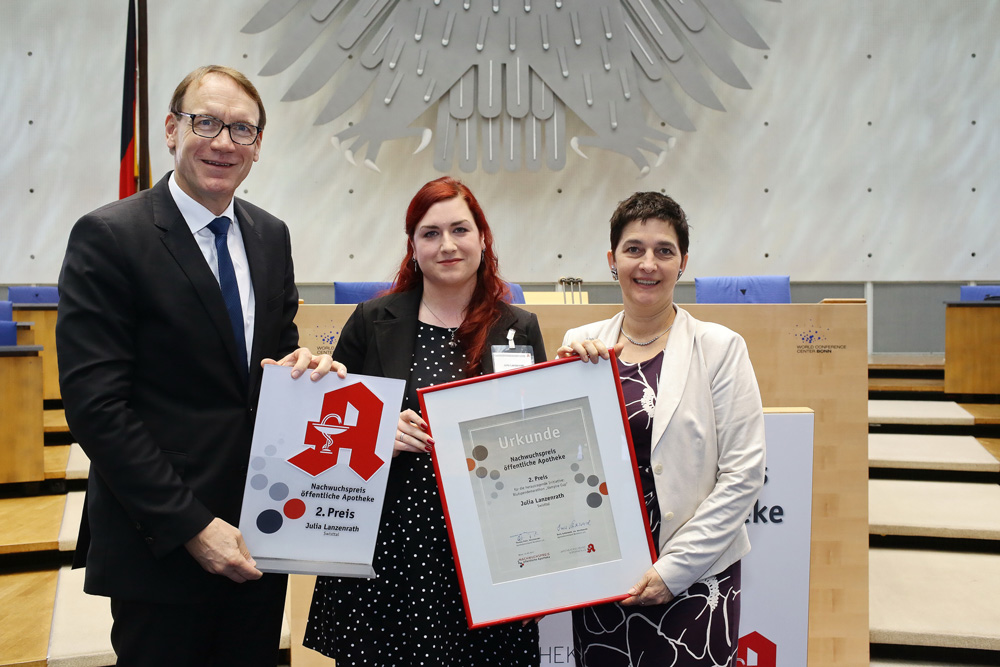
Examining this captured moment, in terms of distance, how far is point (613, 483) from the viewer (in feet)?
4.26

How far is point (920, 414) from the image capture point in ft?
13.9

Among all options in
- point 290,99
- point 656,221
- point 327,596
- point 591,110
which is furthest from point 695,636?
point 290,99

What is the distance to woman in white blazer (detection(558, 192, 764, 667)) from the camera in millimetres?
1338

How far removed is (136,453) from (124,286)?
0.92 ft

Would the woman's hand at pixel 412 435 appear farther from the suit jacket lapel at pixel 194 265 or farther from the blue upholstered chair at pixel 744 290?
the blue upholstered chair at pixel 744 290

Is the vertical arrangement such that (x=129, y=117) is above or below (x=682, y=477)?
above

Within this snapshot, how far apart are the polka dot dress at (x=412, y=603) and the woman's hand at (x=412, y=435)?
0.23 ft

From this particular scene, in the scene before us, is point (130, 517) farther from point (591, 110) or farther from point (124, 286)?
point (591, 110)

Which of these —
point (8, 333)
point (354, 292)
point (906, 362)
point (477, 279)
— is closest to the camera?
point (477, 279)

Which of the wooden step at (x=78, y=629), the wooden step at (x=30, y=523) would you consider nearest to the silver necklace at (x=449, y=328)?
the wooden step at (x=78, y=629)

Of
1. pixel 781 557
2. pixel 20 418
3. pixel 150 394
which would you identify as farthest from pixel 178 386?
pixel 20 418

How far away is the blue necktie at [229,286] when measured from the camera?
1.32 meters

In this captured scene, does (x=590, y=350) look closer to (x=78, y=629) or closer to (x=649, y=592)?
(x=649, y=592)

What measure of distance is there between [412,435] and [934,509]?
9.44ft
